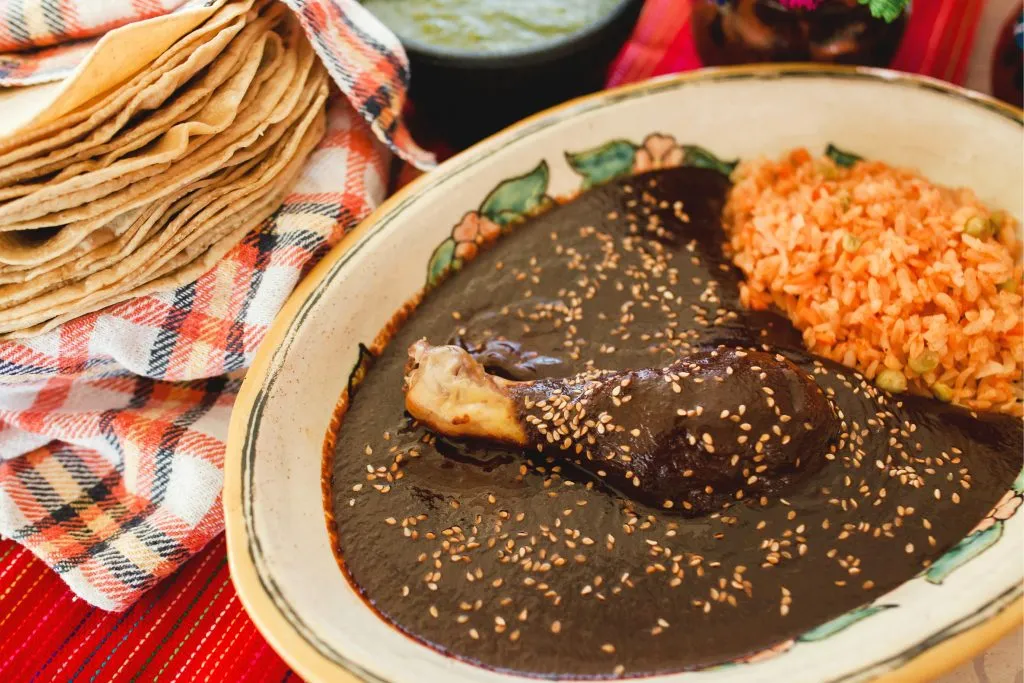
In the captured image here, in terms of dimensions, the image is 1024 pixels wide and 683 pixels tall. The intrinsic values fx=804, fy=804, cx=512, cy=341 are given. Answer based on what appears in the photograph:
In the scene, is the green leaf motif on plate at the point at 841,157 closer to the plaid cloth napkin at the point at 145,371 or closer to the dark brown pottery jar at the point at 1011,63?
the dark brown pottery jar at the point at 1011,63

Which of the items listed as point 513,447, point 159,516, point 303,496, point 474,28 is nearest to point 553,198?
point 474,28

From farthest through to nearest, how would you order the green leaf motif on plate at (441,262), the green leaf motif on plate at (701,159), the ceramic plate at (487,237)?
the green leaf motif on plate at (701,159) < the green leaf motif on plate at (441,262) < the ceramic plate at (487,237)

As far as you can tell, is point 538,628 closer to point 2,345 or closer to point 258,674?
point 258,674

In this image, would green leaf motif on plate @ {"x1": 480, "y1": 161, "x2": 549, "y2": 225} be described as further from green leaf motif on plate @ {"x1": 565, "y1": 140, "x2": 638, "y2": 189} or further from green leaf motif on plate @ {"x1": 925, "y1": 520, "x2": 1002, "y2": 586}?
green leaf motif on plate @ {"x1": 925, "y1": 520, "x2": 1002, "y2": 586}

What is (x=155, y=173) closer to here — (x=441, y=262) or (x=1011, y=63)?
(x=441, y=262)

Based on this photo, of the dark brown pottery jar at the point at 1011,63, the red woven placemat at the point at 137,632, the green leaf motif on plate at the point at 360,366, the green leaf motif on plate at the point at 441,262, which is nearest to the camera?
the red woven placemat at the point at 137,632

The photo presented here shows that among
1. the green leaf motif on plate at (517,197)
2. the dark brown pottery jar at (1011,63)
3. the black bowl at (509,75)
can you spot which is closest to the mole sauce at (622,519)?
the green leaf motif on plate at (517,197)

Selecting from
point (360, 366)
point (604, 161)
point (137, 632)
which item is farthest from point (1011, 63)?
point (137, 632)

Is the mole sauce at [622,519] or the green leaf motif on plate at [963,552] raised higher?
the green leaf motif on plate at [963,552]
